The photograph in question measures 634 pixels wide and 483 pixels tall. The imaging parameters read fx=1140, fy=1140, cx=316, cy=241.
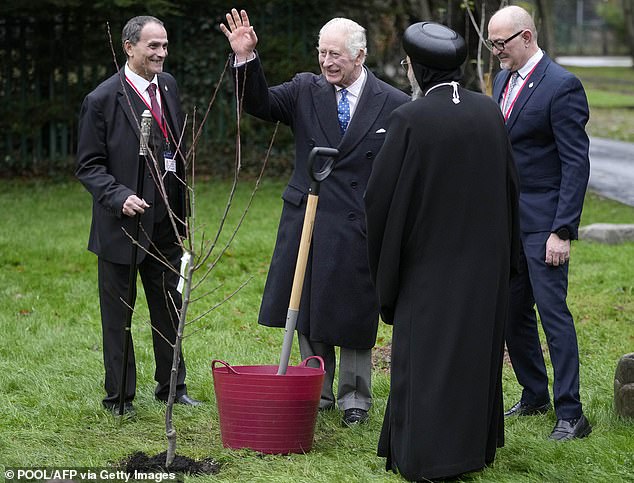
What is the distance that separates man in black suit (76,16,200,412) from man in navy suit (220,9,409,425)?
0.51 m

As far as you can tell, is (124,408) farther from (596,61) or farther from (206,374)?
(596,61)

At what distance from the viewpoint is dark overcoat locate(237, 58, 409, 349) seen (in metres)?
6.18

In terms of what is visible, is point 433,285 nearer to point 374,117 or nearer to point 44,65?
point 374,117

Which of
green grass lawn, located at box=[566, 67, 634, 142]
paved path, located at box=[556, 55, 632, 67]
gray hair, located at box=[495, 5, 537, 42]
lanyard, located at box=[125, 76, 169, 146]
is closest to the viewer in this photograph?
gray hair, located at box=[495, 5, 537, 42]

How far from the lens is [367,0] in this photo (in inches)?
640

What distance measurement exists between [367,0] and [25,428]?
11430 millimetres

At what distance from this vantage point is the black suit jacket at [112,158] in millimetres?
6090

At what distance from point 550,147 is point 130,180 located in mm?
2236

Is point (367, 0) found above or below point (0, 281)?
above

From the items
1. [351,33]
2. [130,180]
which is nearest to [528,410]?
A: [351,33]

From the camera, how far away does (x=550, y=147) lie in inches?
231

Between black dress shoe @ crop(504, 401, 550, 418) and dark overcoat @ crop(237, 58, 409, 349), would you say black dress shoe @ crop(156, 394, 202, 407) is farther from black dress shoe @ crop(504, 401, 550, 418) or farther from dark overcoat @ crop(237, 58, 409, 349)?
black dress shoe @ crop(504, 401, 550, 418)

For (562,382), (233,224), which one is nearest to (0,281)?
(233,224)

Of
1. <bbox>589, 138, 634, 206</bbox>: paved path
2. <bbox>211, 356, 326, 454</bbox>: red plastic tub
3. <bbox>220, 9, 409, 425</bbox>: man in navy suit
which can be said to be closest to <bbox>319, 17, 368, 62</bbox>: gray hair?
<bbox>220, 9, 409, 425</bbox>: man in navy suit
